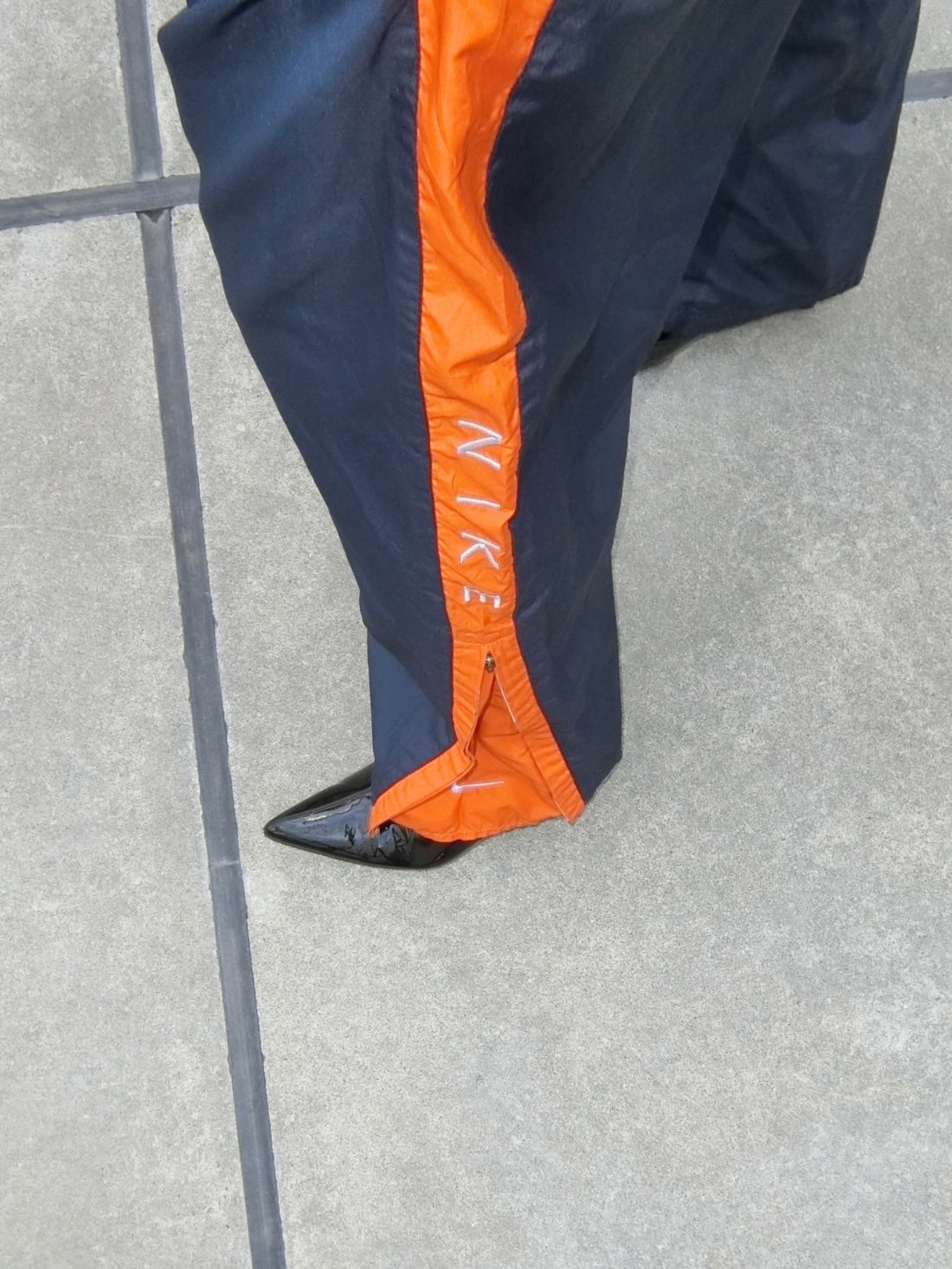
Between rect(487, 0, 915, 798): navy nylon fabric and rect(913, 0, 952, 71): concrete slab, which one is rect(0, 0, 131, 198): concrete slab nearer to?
rect(487, 0, 915, 798): navy nylon fabric

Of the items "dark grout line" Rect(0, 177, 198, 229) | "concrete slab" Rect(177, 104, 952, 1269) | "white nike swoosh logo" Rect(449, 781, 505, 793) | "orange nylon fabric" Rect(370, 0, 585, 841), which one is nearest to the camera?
"orange nylon fabric" Rect(370, 0, 585, 841)

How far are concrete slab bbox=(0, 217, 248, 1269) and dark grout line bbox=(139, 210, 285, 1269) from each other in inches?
0.7

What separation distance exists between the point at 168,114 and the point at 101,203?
184 millimetres

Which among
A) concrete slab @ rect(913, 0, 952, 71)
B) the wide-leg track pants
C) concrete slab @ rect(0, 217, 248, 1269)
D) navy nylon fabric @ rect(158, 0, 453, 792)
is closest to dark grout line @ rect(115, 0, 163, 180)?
concrete slab @ rect(0, 217, 248, 1269)

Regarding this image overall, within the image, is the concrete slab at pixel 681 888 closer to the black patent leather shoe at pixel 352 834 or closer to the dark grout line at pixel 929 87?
the black patent leather shoe at pixel 352 834

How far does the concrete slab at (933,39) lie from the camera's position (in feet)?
6.37

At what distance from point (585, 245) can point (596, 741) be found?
0.72 meters

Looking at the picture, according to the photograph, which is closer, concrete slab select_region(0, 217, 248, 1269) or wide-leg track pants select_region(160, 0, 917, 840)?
wide-leg track pants select_region(160, 0, 917, 840)

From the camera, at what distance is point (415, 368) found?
81 cm

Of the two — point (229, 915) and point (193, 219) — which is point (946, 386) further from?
point (229, 915)

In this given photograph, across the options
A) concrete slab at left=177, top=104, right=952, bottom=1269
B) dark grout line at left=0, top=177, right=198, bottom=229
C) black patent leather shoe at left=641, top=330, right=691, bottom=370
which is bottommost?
concrete slab at left=177, top=104, right=952, bottom=1269

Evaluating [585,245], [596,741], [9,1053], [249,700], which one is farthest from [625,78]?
[9,1053]

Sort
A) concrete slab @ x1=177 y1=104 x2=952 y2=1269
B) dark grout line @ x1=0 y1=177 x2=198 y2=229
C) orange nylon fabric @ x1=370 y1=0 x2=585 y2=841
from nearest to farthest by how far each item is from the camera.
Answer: orange nylon fabric @ x1=370 y1=0 x2=585 y2=841 → concrete slab @ x1=177 y1=104 x2=952 y2=1269 → dark grout line @ x1=0 y1=177 x2=198 y2=229

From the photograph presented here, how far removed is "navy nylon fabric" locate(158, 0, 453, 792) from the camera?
2.32 feet
